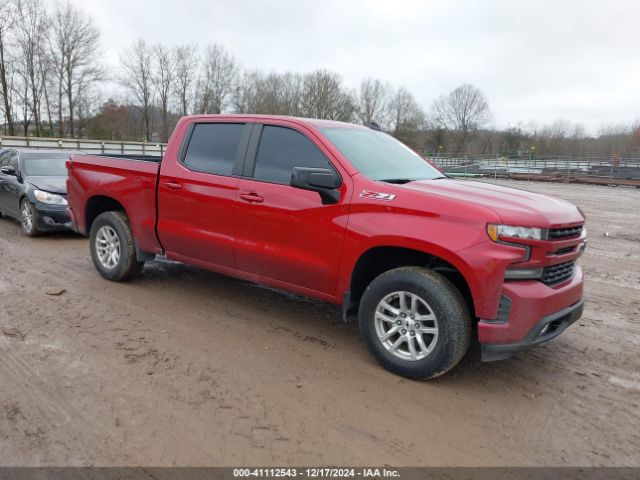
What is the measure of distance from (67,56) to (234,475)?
54.6m

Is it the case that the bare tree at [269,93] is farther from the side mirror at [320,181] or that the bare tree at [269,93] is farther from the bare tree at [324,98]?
the side mirror at [320,181]

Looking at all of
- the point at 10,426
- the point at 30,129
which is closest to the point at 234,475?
the point at 10,426

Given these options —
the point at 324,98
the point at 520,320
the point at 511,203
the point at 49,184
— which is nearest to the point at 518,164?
the point at 324,98

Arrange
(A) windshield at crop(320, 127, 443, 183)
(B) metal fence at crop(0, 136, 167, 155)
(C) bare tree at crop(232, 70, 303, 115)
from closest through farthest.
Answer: (A) windshield at crop(320, 127, 443, 183) → (B) metal fence at crop(0, 136, 167, 155) → (C) bare tree at crop(232, 70, 303, 115)

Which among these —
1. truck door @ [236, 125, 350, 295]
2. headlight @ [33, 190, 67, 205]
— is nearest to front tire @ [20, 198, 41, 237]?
headlight @ [33, 190, 67, 205]

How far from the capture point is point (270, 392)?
3.30m

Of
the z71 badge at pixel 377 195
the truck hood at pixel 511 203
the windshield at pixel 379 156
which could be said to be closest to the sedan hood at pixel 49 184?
the windshield at pixel 379 156

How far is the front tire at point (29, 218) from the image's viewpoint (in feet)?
26.6

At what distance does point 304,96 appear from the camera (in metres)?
63.0

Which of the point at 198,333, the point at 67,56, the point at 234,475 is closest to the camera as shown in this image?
the point at 234,475

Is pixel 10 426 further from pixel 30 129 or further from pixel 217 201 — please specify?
pixel 30 129

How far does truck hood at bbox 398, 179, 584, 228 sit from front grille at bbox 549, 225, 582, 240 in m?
0.05

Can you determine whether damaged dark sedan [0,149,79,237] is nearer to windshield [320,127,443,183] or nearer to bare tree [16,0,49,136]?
windshield [320,127,443,183]

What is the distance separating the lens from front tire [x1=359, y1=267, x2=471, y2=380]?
10.8ft
